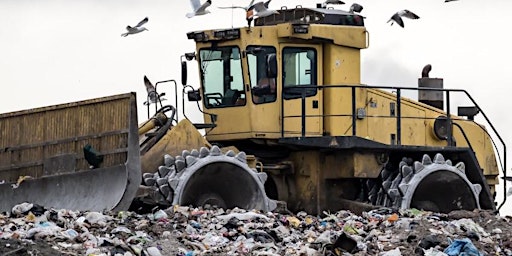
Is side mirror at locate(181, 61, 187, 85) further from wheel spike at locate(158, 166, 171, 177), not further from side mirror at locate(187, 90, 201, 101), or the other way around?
wheel spike at locate(158, 166, 171, 177)

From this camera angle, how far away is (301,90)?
17.2 m

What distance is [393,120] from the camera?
59.2 feet

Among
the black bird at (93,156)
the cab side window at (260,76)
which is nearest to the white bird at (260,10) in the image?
the cab side window at (260,76)

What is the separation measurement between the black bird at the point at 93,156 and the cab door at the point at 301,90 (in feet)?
9.47

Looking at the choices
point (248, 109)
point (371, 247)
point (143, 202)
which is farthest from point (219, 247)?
point (248, 109)

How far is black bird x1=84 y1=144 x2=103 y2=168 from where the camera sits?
1505 centimetres

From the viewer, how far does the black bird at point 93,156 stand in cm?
1505

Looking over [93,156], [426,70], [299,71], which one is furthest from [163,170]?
[426,70]

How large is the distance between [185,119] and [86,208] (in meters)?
1.69

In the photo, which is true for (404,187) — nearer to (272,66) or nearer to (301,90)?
(301,90)

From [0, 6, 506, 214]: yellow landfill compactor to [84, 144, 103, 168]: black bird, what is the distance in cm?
1

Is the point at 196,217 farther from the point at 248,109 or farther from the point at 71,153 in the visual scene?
the point at 248,109

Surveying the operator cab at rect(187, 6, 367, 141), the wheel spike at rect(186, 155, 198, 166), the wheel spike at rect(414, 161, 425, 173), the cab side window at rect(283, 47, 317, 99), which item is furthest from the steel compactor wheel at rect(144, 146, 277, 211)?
the wheel spike at rect(414, 161, 425, 173)

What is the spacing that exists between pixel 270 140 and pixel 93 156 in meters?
2.81
